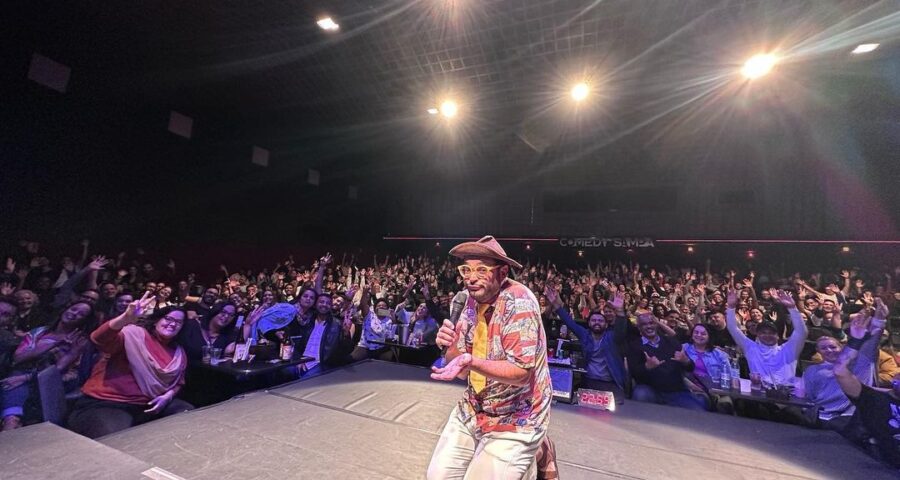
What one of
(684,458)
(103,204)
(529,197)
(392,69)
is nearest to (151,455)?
(684,458)

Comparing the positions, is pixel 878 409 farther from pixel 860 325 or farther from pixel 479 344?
pixel 479 344

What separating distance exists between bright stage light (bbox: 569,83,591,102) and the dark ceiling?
0.16 metres

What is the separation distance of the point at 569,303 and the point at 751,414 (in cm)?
483

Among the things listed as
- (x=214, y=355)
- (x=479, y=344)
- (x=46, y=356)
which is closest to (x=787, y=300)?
(x=479, y=344)

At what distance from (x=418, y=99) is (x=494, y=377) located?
507cm

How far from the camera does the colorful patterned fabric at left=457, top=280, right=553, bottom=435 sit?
4.81 ft

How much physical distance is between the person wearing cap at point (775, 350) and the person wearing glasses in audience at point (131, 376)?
6.07 metres

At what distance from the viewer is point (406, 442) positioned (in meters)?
2.56

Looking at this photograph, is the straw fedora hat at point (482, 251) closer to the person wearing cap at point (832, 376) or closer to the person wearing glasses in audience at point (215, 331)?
the person wearing glasses in audience at point (215, 331)

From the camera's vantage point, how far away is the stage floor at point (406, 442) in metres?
2.19

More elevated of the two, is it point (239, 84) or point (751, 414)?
point (239, 84)

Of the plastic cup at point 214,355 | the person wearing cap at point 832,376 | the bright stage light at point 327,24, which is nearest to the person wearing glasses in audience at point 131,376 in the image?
the plastic cup at point 214,355

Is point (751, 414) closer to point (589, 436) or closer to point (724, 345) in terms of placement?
point (724, 345)

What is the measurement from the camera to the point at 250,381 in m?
4.08
